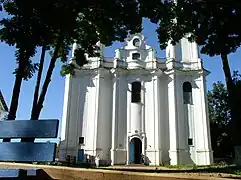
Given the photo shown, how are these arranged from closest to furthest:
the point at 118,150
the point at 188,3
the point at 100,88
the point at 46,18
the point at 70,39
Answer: the point at 46,18
the point at 188,3
the point at 70,39
the point at 118,150
the point at 100,88

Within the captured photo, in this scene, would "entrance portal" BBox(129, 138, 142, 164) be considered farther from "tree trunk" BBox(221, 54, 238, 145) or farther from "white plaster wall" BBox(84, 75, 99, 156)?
"tree trunk" BBox(221, 54, 238, 145)

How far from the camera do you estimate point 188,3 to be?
10406 millimetres

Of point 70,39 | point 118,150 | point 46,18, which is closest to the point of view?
point 46,18

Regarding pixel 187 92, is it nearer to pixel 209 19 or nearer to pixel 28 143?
pixel 209 19

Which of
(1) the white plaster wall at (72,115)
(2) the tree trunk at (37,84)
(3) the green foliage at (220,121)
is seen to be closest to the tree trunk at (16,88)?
(2) the tree trunk at (37,84)

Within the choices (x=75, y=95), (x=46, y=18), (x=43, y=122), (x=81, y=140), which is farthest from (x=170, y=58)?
(x=43, y=122)

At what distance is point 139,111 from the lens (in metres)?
23.7

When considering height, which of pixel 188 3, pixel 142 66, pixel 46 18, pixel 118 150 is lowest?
pixel 118 150

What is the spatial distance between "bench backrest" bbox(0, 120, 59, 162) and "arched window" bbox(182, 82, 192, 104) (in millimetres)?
20816

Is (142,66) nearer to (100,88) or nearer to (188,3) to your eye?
(100,88)

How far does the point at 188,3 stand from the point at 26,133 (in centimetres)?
846

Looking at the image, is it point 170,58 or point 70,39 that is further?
point 170,58

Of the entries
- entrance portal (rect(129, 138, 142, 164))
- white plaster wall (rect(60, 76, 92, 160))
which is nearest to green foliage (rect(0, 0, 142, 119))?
white plaster wall (rect(60, 76, 92, 160))

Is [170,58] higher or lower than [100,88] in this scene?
higher
